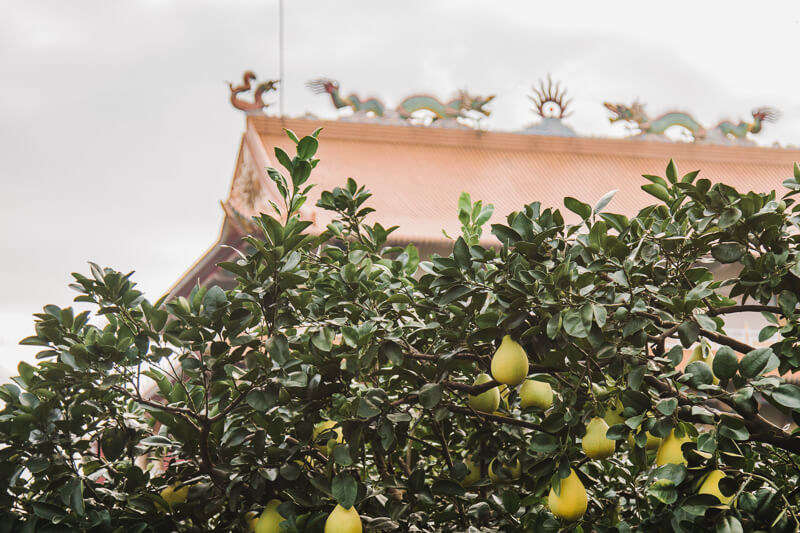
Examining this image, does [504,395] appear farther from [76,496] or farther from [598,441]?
[76,496]

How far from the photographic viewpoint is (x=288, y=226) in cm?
116

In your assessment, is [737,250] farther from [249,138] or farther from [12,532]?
[249,138]

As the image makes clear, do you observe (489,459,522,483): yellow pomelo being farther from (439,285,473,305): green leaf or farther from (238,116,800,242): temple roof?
(238,116,800,242): temple roof

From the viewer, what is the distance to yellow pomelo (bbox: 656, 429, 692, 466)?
1040mm

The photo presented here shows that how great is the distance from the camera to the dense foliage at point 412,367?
1.04 metres

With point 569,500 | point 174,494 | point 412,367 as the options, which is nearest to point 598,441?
point 569,500

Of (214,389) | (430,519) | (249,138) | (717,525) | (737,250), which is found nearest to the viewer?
(717,525)

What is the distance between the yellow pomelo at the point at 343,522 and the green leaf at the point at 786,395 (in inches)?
23.9

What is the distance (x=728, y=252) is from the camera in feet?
3.69

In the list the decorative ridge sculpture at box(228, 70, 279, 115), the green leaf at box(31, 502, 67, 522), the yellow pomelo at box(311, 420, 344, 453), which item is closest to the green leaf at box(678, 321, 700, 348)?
the yellow pomelo at box(311, 420, 344, 453)

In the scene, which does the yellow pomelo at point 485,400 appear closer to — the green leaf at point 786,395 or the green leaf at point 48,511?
the green leaf at point 786,395

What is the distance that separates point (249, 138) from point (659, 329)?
491 cm

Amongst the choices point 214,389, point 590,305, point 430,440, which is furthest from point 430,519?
point 590,305

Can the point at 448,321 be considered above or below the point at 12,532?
above
